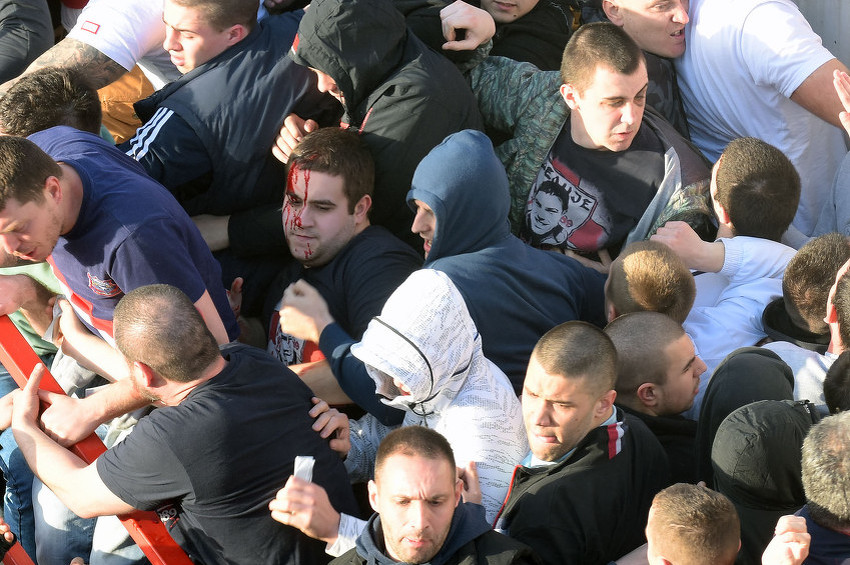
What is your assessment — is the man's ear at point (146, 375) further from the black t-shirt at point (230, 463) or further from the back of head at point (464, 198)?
the back of head at point (464, 198)

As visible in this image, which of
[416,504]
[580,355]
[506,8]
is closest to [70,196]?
[416,504]

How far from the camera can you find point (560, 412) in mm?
3189

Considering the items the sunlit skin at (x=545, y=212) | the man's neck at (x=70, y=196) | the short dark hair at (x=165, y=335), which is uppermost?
the man's neck at (x=70, y=196)

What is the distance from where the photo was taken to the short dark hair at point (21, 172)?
348 centimetres

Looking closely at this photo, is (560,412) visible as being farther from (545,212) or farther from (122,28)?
(122,28)

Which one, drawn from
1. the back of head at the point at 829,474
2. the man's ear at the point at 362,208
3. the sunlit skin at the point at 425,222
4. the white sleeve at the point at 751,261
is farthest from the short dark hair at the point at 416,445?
the white sleeve at the point at 751,261

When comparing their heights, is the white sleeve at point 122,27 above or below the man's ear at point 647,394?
above

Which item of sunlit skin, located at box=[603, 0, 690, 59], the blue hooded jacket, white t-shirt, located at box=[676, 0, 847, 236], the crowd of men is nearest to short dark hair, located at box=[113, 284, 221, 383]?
the crowd of men

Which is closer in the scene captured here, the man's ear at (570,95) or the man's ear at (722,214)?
the man's ear at (722,214)

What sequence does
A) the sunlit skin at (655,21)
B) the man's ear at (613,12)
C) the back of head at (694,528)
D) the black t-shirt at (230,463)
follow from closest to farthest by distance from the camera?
the back of head at (694,528), the black t-shirt at (230,463), the sunlit skin at (655,21), the man's ear at (613,12)

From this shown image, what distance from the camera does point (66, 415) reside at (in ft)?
11.4

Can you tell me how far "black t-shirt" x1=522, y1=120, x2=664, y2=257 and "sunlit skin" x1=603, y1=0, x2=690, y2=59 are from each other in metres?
0.70

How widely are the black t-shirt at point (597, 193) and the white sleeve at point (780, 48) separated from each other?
682mm

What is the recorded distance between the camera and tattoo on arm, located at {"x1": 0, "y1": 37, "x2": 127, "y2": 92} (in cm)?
476
